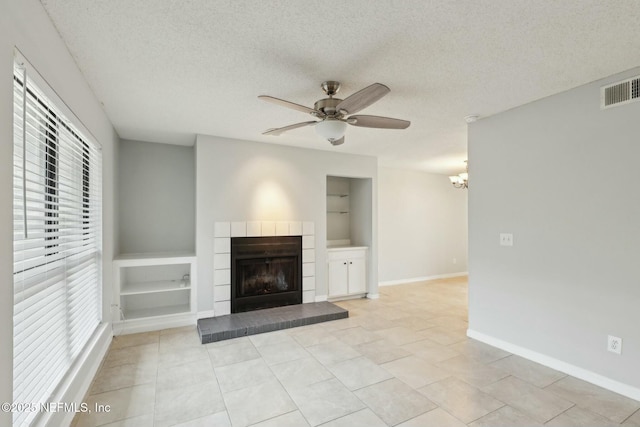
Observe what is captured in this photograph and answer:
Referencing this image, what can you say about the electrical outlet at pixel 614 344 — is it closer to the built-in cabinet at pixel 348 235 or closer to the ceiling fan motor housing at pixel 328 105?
the ceiling fan motor housing at pixel 328 105

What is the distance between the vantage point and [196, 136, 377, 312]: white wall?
4.14 m

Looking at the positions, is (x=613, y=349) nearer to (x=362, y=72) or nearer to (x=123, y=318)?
(x=362, y=72)

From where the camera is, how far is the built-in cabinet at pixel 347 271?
5156 mm

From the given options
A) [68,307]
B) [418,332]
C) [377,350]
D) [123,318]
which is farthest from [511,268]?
[123,318]

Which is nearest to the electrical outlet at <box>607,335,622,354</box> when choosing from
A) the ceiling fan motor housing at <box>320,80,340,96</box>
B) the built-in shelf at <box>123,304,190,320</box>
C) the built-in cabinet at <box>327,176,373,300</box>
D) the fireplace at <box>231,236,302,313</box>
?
the ceiling fan motor housing at <box>320,80,340,96</box>

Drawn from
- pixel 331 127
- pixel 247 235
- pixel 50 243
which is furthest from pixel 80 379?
pixel 331 127

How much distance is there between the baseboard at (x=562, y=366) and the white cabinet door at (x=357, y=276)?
6.71ft

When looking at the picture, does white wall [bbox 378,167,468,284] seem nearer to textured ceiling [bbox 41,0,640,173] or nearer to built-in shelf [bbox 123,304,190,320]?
textured ceiling [bbox 41,0,640,173]

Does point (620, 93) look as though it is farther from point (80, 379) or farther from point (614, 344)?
point (80, 379)

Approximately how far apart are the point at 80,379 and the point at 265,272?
2.47 meters

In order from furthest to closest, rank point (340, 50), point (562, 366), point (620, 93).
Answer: point (562, 366), point (620, 93), point (340, 50)

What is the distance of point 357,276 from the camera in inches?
213

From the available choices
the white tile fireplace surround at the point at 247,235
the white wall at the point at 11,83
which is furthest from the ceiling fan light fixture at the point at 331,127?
the white tile fireplace surround at the point at 247,235

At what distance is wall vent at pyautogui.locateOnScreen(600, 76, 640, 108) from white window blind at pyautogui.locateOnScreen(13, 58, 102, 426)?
3.87 meters
